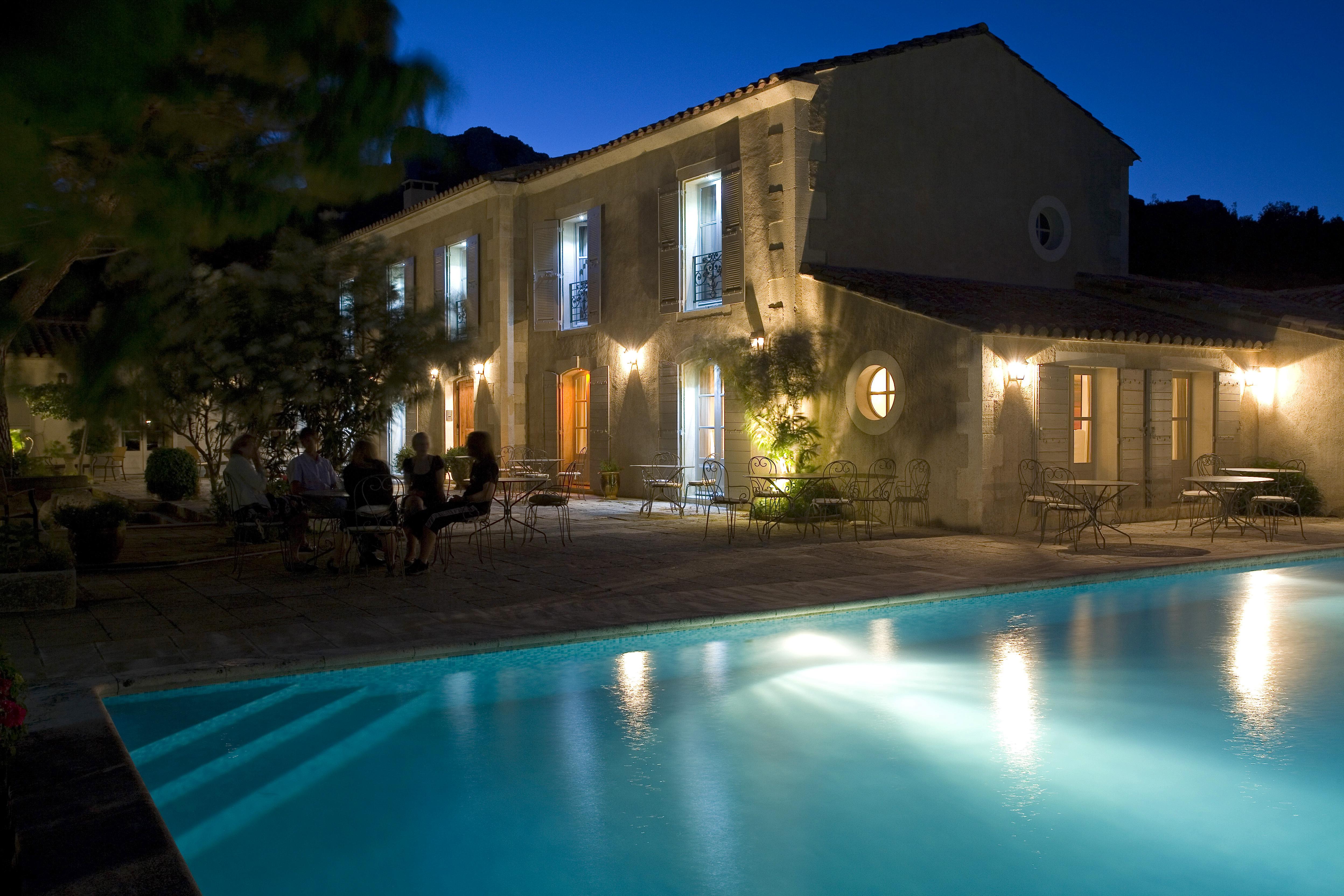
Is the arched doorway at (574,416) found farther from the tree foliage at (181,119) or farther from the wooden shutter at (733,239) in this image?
the tree foliage at (181,119)

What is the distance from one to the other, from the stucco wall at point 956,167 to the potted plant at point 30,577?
8.23 meters

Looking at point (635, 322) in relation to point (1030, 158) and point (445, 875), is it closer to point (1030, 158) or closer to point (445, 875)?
point (1030, 158)

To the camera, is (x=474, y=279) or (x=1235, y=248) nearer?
(x=474, y=279)

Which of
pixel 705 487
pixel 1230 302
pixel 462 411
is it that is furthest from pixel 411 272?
pixel 1230 302

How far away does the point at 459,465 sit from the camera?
16.0 m

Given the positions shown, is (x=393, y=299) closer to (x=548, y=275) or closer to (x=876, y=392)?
(x=876, y=392)

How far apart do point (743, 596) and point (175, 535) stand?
640 cm

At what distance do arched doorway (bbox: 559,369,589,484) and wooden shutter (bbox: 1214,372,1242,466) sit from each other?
27.4ft

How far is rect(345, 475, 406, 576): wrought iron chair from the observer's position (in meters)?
7.30

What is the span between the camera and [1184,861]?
334cm

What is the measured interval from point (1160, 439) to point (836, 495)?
3981 mm

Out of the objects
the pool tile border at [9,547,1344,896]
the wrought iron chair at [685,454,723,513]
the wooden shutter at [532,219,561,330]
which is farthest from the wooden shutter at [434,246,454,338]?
the pool tile border at [9,547,1344,896]

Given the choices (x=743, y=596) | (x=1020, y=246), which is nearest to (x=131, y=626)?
(x=743, y=596)

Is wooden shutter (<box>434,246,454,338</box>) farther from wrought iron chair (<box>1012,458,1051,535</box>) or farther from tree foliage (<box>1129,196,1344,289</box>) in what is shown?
tree foliage (<box>1129,196,1344,289</box>)
